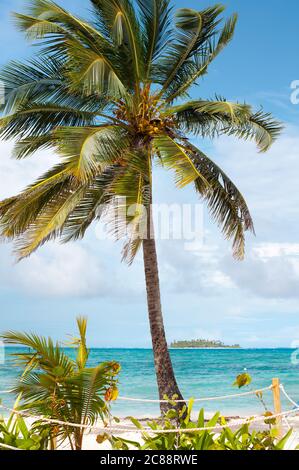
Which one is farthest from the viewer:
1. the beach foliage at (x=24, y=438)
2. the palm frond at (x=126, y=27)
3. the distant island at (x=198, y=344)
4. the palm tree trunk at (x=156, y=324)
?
the distant island at (x=198, y=344)

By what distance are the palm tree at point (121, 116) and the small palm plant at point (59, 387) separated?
487 cm

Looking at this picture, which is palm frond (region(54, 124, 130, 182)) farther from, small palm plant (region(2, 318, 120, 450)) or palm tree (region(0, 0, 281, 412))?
small palm plant (region(2, 318, 120, 450))

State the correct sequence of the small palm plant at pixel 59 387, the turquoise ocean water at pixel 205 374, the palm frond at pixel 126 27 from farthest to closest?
the turquoise ocean water at pixel 205 374 < the palm frond at pixel 126 27 < the small palm plant at pixel 59 387

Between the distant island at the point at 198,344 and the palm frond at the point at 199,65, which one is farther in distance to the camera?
the distant island at the point at 198,344

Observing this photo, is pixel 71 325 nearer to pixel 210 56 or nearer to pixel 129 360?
pixel 129 360

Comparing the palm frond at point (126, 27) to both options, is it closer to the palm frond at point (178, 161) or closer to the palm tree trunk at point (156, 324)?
the palm frond at point (178, 161)

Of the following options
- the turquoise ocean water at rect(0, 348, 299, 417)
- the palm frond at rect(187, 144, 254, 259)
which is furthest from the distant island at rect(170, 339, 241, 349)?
the palm frond at rect(187, 144, 254, 259)

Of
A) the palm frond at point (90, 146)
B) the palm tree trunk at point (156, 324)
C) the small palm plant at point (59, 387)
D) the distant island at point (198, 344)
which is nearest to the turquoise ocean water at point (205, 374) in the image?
the distant island at point (198, 344)

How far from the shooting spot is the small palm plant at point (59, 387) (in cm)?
601

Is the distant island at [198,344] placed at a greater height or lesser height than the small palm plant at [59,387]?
lesser

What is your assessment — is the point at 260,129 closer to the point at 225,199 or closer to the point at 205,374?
the point at 225,199

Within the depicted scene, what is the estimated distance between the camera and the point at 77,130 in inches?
421

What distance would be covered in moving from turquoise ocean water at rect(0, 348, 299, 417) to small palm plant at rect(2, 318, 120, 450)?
20.4 m
